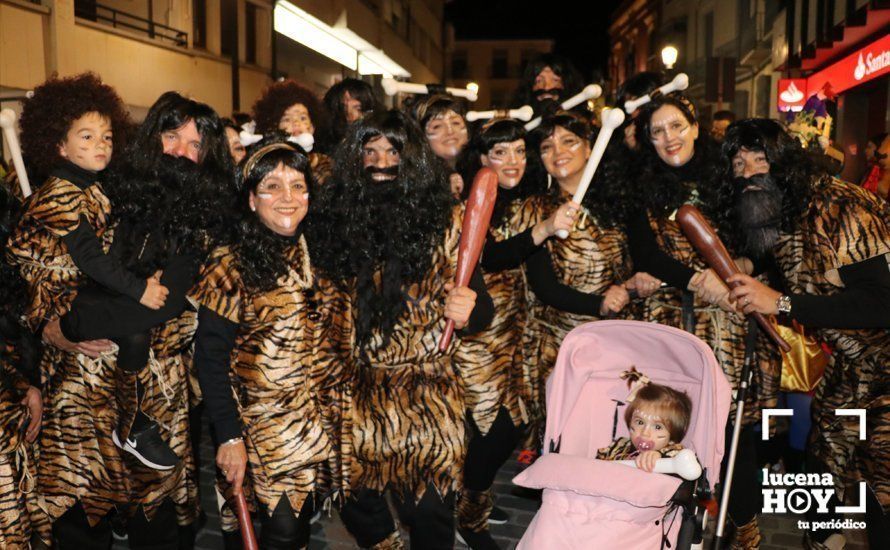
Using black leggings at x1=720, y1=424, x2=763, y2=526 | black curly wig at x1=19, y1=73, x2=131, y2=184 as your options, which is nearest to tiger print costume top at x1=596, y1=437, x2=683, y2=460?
black leggings at x1=720, y1=424, x2=763, y2=526

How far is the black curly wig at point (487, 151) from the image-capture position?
13.1ft

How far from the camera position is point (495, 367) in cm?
395

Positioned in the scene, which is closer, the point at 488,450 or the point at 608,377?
the point at 608,377

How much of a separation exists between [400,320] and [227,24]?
13783 mm

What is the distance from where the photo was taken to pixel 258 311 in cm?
283

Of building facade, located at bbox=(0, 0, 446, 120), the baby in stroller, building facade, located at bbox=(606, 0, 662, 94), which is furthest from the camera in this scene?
building facade, located at bbox=(606, 0, 662, 94)

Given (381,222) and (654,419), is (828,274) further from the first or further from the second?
(381,222)

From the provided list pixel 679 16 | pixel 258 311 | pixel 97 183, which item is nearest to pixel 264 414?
pixel 258 311

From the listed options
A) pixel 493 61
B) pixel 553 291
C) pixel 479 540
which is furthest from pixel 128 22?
pixel 493 61

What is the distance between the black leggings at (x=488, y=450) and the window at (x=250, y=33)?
13.4 meters

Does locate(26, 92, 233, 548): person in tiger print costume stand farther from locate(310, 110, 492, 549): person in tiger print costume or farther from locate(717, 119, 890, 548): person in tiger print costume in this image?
locate(717, 119, 890, 548): person in tiger print costume

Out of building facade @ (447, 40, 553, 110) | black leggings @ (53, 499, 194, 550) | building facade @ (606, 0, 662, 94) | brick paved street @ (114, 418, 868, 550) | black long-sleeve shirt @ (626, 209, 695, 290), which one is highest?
building facade @ (447, 40, 553, 110)

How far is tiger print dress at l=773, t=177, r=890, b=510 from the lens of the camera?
3027 mm

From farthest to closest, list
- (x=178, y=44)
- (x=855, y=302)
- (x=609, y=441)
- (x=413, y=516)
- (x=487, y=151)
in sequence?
(x=178, y=44), (x=487, y=151), (x=609, y=441), (x=413, y=516), (x=855, y=302)
